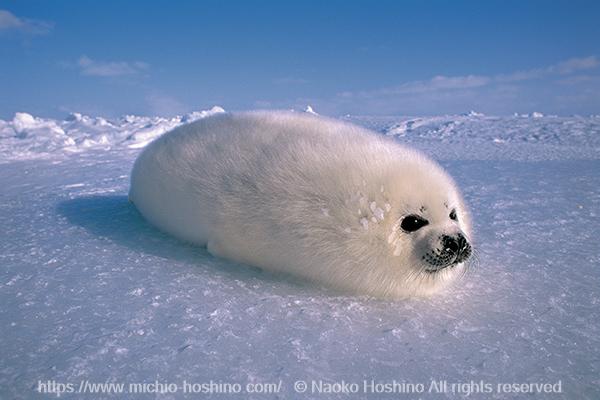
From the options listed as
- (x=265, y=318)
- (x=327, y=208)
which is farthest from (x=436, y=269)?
(x=265, y=318)

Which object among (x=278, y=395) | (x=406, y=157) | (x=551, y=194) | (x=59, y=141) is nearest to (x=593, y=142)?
(x=551, y=194)

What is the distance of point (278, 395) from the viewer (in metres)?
1.37

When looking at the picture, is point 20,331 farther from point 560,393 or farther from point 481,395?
point 560,393

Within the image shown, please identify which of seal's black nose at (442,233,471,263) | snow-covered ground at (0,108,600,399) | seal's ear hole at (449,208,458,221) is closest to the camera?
snow-covered ground at (0,108,600,399)

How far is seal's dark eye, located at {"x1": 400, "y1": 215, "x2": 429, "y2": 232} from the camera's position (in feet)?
6.97

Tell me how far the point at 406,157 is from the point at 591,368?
1.24m

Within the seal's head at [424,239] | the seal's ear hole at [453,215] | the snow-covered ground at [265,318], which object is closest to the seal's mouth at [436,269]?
the seal's head at [424,239]

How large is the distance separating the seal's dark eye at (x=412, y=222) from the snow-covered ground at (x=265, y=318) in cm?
35

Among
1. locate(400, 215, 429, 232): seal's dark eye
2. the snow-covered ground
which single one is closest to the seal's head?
locate(400, 215, 429, 232): seal's dark eye

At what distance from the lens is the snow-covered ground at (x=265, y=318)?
1.48 m

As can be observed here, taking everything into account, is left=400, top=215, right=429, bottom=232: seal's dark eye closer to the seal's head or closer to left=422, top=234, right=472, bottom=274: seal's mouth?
the seal's head

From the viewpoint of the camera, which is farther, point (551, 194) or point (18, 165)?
point (18, 165)

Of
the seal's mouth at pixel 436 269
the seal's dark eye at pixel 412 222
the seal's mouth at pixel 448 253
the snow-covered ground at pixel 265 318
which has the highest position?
the seal's dark eye at pixel 412 222

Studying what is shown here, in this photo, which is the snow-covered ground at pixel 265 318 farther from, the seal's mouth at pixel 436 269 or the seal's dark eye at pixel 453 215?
the seal's dark eye at pixel 453 215
